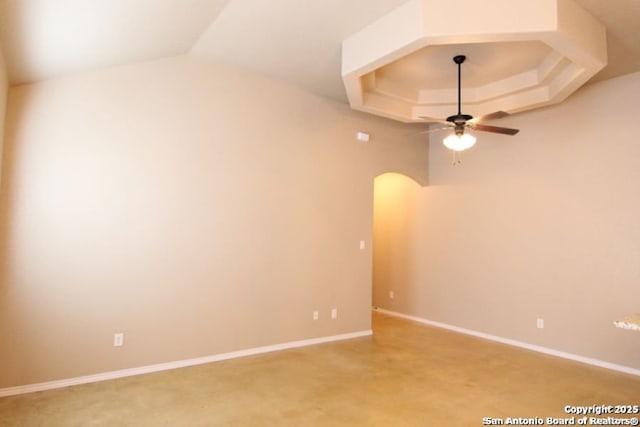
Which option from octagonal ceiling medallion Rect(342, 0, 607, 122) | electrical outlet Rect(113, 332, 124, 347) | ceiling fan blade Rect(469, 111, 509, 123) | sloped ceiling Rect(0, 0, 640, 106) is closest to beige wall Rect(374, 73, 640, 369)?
octagonal ceiling medallion Rect(342, 0, 607, 122)

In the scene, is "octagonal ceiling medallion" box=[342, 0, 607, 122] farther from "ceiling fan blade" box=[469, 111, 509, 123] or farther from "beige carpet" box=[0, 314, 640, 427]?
"beige carpet" box=[0, 314, 640, 427]

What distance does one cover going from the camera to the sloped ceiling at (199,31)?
2559 mm

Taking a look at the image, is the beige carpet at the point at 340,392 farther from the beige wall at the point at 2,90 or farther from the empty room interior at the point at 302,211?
the beige wall at the point at 2,90

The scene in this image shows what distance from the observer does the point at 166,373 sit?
377 cm

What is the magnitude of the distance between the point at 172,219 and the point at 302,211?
1652 mm

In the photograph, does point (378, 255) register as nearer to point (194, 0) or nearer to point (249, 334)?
point (249, 334)

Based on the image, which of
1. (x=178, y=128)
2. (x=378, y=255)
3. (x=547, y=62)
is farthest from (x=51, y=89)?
(x=378, y=255)

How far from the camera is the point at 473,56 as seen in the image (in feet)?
13.4

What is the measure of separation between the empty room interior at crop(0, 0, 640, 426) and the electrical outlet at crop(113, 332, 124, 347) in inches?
0.7

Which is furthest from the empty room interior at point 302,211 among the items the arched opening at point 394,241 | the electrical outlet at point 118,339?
the arched opening at point 394,241

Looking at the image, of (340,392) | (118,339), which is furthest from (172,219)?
(340,392)

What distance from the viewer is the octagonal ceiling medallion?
2938mm

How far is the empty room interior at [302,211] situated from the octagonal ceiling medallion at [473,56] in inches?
1.0

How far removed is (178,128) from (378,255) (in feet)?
14.1
